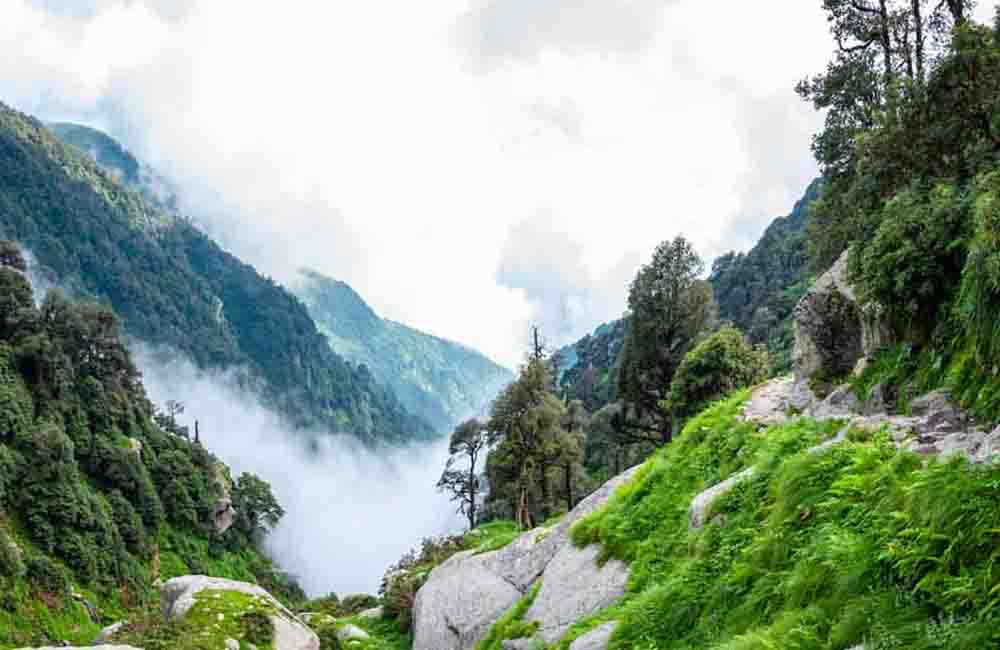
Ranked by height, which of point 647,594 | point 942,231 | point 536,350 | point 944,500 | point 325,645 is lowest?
point 325,645

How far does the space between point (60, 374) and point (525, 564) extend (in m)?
90.4

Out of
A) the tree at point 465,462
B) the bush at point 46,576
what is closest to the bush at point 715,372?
the tree at point 465,462

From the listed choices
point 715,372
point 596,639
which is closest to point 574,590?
point 596,639

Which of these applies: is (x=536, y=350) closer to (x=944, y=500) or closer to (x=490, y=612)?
(x=490, y=612)

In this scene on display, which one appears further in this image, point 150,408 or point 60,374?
point 150,408

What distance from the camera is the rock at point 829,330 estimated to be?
17.5m

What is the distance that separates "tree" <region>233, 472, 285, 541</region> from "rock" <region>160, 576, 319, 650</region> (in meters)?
98.6

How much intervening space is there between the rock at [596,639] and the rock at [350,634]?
2095 cm

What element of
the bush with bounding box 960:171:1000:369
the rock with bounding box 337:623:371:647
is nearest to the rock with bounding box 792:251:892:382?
the bush with bounding box 960:171:1000:369

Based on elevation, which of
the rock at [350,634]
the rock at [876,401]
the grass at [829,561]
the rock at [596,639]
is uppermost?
the rock at [876,401]

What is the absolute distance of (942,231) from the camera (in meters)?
12.8

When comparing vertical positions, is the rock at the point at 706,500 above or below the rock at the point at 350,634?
above

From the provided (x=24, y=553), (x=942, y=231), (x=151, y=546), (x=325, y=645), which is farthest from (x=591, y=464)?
(x=942, y=231)

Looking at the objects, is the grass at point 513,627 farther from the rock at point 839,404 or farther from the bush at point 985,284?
the bush at point 985,284
